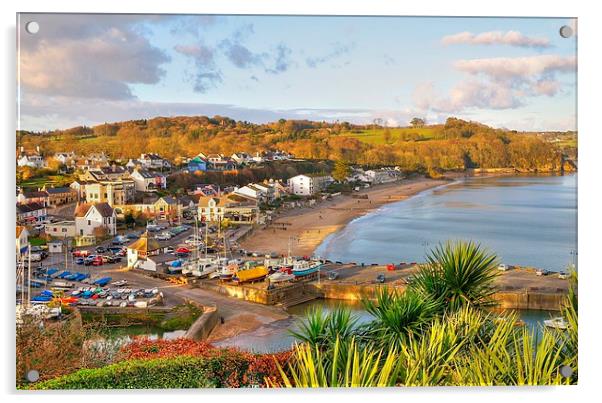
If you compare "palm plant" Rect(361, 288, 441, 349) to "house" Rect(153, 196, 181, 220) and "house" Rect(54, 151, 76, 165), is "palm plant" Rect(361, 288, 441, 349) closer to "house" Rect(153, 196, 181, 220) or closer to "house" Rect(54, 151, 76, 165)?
"house" Rect(153, 196, 181, 220)

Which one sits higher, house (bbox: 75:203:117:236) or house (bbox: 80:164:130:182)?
house (bbox: 80:164:130:182)

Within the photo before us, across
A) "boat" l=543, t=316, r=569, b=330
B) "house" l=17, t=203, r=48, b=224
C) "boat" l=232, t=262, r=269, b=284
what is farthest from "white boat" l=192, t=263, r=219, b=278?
"boat" l=543, t=316, r=569, b=330

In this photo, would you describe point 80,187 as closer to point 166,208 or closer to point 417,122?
point 166,208

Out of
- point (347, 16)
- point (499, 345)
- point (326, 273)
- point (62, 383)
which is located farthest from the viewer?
point (326, 273)

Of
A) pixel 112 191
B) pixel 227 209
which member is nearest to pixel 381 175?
pixel 227 209

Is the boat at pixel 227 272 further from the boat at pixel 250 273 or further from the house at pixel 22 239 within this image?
the house at pixel 22 239

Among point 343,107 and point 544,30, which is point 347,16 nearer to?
point 343,107
